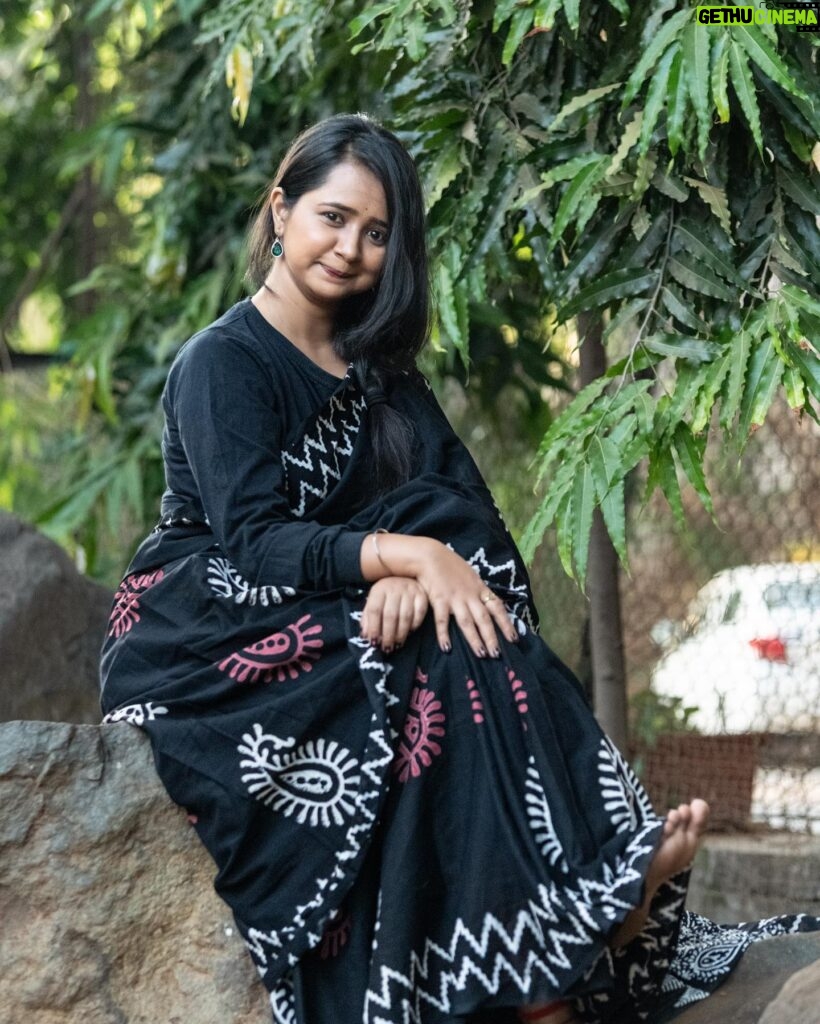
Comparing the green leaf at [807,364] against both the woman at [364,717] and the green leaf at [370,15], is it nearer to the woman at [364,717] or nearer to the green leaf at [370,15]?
the woman at [364,717]

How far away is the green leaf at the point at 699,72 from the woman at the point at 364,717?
561 millimetres

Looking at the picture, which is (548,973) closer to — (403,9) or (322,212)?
(322,212)

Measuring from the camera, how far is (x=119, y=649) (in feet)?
7.72

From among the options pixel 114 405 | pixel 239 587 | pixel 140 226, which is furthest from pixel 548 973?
pixel 140 226

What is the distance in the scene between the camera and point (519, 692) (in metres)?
2.09

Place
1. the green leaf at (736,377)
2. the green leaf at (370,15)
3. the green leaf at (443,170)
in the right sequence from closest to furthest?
the green leaf at (736,377)
the green leaf at (370,15)
the green leaf at (443,170)

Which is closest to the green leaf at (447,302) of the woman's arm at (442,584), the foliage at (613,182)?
the foliage at (613,182)

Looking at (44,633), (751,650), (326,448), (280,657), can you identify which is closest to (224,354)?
(326,448)

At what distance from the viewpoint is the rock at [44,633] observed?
3639 millimetres

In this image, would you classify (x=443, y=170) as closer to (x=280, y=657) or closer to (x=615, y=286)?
(x=615, y=286)

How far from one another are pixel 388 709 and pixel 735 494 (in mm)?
2505

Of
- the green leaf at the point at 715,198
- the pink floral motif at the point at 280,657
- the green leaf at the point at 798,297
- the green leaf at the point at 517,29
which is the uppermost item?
the green leaf at the point at 517,29

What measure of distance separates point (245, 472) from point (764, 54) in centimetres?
119

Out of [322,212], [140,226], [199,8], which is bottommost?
[322,212]
